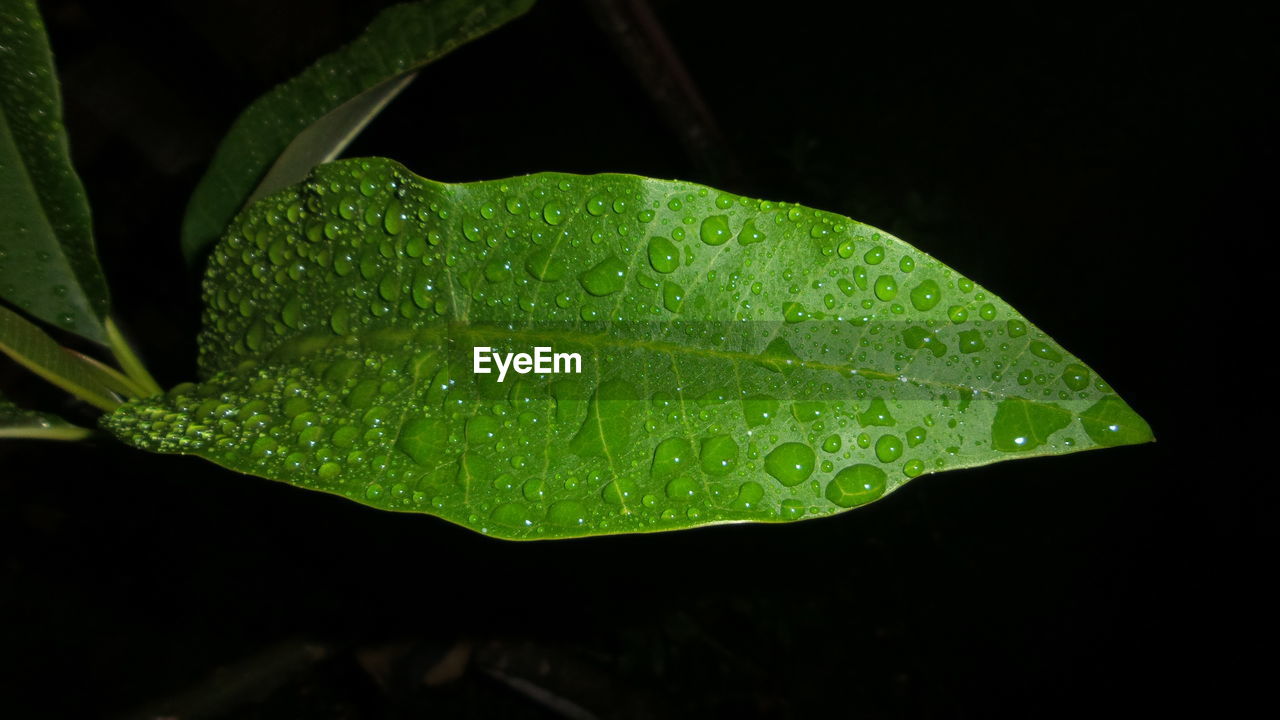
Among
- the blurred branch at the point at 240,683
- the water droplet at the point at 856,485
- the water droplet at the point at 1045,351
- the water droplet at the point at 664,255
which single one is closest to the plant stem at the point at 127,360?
the blurred branch at the point at 240,683

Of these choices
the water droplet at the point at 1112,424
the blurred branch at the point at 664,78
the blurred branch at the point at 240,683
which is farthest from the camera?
the blurred branch at the point at 664,78

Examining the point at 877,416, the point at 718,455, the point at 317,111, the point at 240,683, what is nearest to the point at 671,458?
the point at 718,455

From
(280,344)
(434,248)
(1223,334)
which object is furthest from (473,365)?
(1223,334)

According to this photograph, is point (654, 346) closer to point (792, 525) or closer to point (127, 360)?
point (127, 360)

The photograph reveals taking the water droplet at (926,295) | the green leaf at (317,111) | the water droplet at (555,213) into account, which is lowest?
the water droplet at (926,295)

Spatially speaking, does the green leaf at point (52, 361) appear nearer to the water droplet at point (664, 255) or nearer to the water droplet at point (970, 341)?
the water droplet at point (664, 255)

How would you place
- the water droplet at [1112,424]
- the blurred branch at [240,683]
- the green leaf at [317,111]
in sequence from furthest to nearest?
the blurred branch at [240,683] < the green leaf at [317,111] < the water droplet at [1112,424]

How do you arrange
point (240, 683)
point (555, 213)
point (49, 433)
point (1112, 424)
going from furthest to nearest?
point (240, 683), point (49, 433), point (555, 213), point (1112, 424)

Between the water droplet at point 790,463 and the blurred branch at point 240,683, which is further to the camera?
the blurred branch at point 240,683

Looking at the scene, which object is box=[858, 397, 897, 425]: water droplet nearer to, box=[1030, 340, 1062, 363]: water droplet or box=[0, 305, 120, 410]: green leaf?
box=[1030, 340, 1062, 363]: water droplet
